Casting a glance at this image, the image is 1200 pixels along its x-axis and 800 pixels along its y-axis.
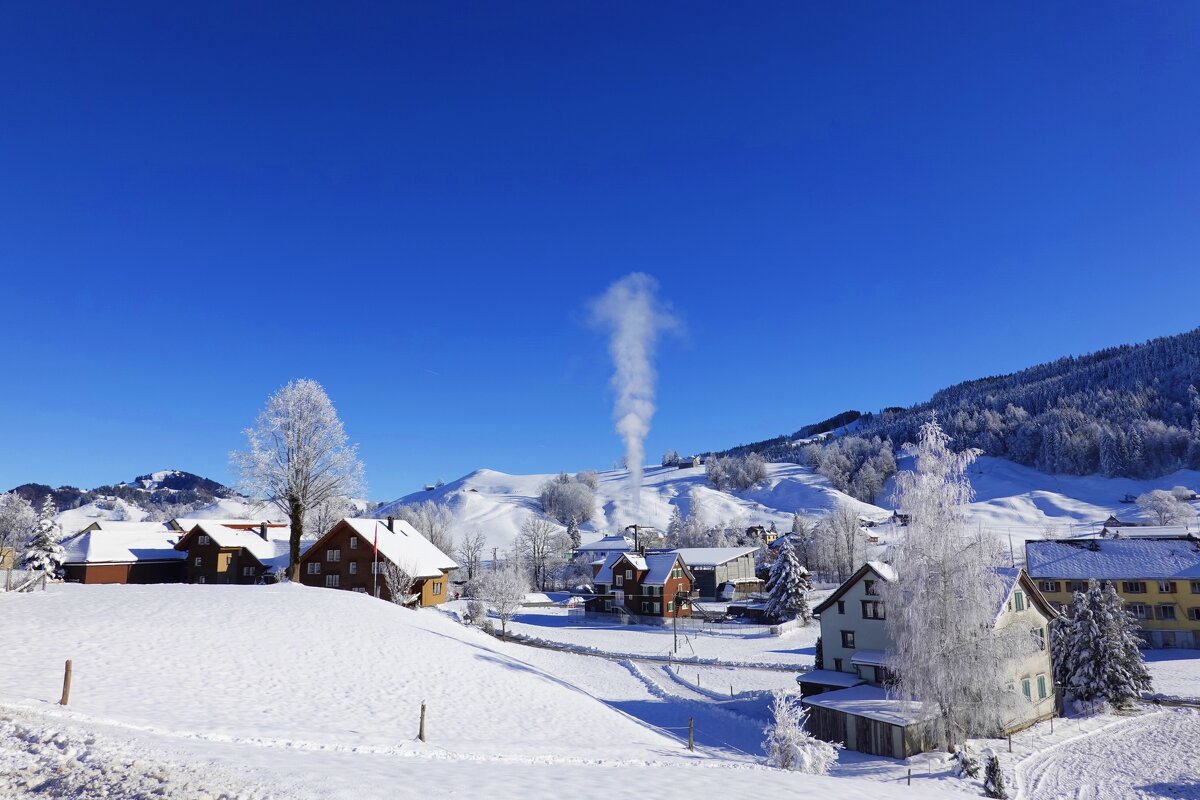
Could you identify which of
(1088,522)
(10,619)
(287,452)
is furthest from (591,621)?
(1088,522)

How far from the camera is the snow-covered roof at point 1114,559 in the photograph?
2389 inches

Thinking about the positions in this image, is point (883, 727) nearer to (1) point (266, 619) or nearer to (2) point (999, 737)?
(2) point (999, 737)

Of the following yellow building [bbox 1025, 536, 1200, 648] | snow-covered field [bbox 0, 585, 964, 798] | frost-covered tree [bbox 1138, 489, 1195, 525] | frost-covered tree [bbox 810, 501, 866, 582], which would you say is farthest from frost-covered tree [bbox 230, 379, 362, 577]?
frost-covered tree [bbox 1138, 489, 1195, 525]

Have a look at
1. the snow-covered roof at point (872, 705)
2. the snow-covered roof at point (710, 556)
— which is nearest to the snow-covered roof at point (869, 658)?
the snow-covered roof at point (872, 705)

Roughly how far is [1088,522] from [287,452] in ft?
588

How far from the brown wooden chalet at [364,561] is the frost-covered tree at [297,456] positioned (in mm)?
12374

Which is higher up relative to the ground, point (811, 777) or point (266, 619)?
point (266, 619)

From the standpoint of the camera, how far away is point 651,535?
529ft

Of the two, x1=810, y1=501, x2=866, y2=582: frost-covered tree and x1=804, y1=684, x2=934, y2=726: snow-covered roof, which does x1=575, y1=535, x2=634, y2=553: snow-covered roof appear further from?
x1=804, y1=684, x2=934, y2=726: snow-covered roof

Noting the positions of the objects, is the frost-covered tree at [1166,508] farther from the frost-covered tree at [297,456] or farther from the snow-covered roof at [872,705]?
the frost-covered tree at [297,456]

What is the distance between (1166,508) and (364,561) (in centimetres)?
16251

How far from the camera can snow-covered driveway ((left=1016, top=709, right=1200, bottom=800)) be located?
1040 inches

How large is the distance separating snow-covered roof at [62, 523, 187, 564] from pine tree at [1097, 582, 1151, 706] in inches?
3042

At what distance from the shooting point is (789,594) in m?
74.6
